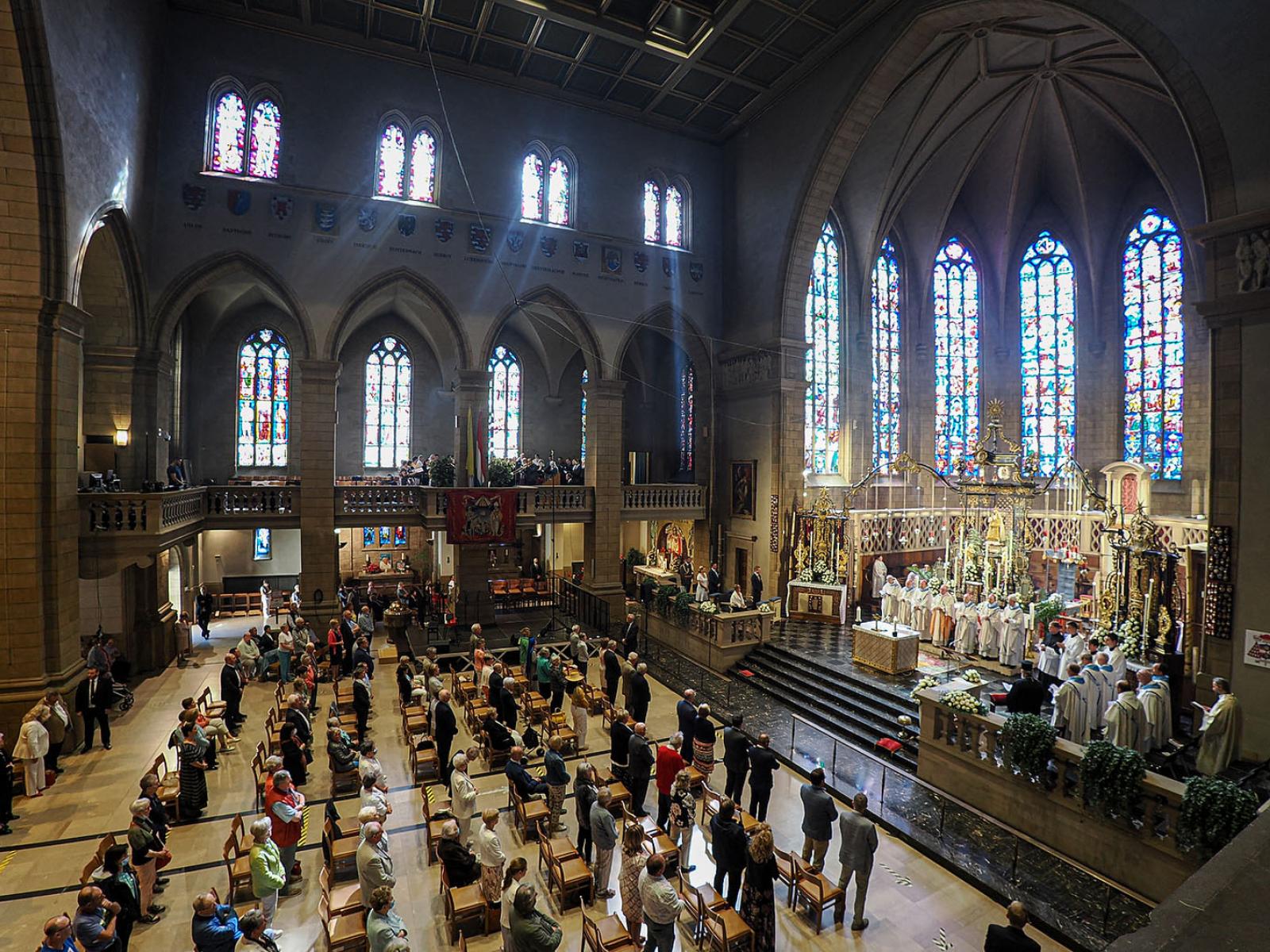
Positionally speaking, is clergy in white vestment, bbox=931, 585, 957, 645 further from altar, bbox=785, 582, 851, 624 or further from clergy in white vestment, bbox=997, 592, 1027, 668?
altar, bbox=785, 582, 851, 624

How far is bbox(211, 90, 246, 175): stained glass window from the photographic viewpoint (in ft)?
59.3

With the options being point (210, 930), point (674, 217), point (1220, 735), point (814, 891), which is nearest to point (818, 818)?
point (814, 891)

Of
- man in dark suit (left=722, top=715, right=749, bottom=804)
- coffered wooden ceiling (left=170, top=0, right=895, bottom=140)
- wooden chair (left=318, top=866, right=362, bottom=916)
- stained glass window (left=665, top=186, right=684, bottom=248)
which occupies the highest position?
coffered wooden ceiling (left=170, top=0, right=895, bottom=140)

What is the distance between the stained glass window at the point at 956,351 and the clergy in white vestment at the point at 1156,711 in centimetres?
1833

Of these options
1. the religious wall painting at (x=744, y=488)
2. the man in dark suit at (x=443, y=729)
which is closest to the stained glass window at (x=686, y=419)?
the religious wall painting at (x=744, y=488)

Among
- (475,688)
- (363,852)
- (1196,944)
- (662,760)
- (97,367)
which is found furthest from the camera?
(97,367)

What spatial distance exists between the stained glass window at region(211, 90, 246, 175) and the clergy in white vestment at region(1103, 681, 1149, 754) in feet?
74.4

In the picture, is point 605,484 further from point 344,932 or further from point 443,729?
point 344,932

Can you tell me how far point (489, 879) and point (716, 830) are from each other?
2.51 meters

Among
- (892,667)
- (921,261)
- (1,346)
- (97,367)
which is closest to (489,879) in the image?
(892,667)

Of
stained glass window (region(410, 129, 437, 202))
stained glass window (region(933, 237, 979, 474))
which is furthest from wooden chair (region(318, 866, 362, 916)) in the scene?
stained glass window (region(933, 237, 979, 474))

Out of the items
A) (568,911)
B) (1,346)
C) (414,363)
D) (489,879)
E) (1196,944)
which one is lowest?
(568,911)

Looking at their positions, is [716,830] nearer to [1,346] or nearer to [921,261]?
[1,346]

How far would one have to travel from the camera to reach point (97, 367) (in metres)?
16.7
